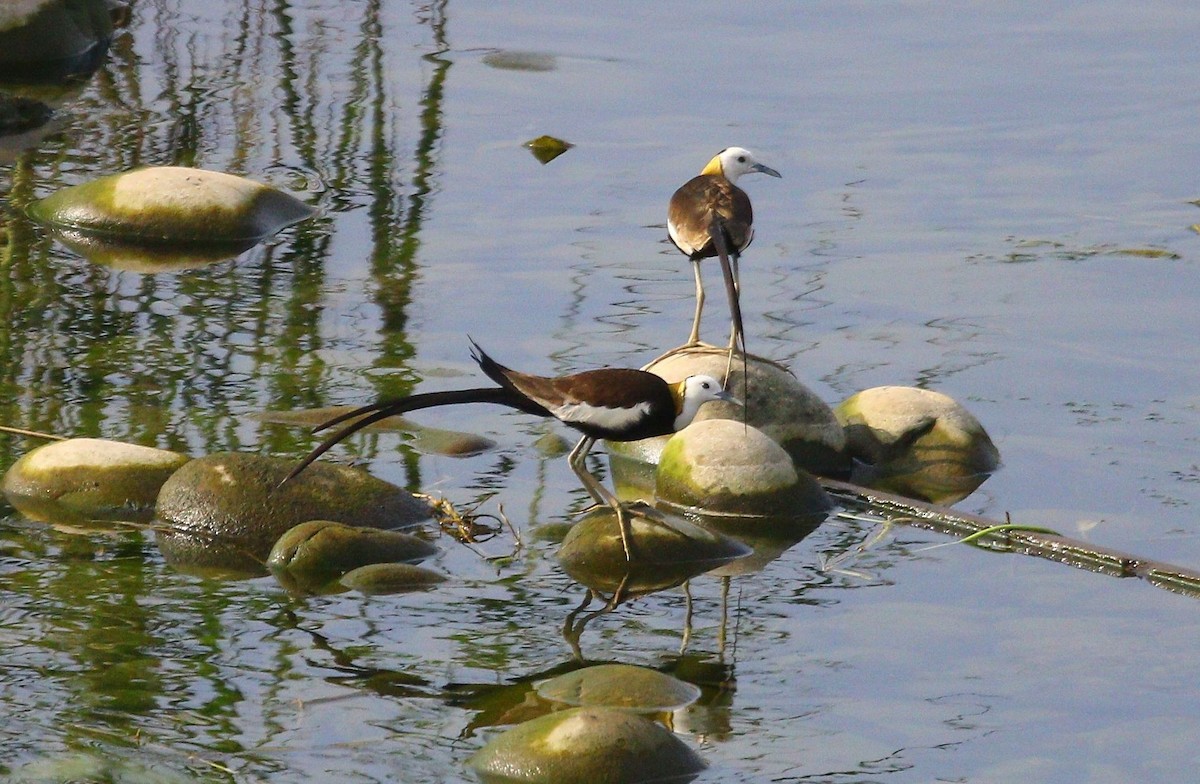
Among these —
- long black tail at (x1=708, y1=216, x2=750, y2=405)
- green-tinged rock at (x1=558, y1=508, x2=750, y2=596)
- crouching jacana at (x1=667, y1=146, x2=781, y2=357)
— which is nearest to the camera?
green-tinged rock at (x1=558, y1=508, x2=750, y2=596)

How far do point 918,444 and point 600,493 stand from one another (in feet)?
5.36

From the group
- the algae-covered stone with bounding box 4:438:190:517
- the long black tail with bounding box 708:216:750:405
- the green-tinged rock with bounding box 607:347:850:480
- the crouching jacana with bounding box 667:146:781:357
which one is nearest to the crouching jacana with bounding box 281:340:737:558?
the long black tail with bounding box 708:216:750:405

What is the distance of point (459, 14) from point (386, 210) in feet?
16.8

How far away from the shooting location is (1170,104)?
43.2ft

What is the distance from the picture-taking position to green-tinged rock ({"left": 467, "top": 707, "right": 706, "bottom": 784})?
506 centimetres

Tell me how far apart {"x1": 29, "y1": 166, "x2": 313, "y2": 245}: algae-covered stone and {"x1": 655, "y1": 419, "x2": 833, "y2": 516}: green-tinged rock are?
4.04m

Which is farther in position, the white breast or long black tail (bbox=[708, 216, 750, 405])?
long black tail (bbox=[708, 216, 750, 405])

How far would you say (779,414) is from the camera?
798 cm

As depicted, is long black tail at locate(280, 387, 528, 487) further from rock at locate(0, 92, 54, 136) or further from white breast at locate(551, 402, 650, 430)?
rock at locate(0, 92, 54, 136)

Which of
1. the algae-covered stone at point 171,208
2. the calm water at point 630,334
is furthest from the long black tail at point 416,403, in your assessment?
the algae-covered stone at point 171,208

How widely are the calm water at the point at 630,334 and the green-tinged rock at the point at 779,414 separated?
1.97 ft

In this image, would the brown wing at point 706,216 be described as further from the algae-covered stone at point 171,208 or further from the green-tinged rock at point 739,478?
the algae-covered stone at point 171,208

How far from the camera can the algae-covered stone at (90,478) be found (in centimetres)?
714

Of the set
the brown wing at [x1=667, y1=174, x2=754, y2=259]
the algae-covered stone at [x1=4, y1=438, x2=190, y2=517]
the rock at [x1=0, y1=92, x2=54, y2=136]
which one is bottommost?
the algae-covered stone at [x1=4, y1=438, x2=190, y2=517]
